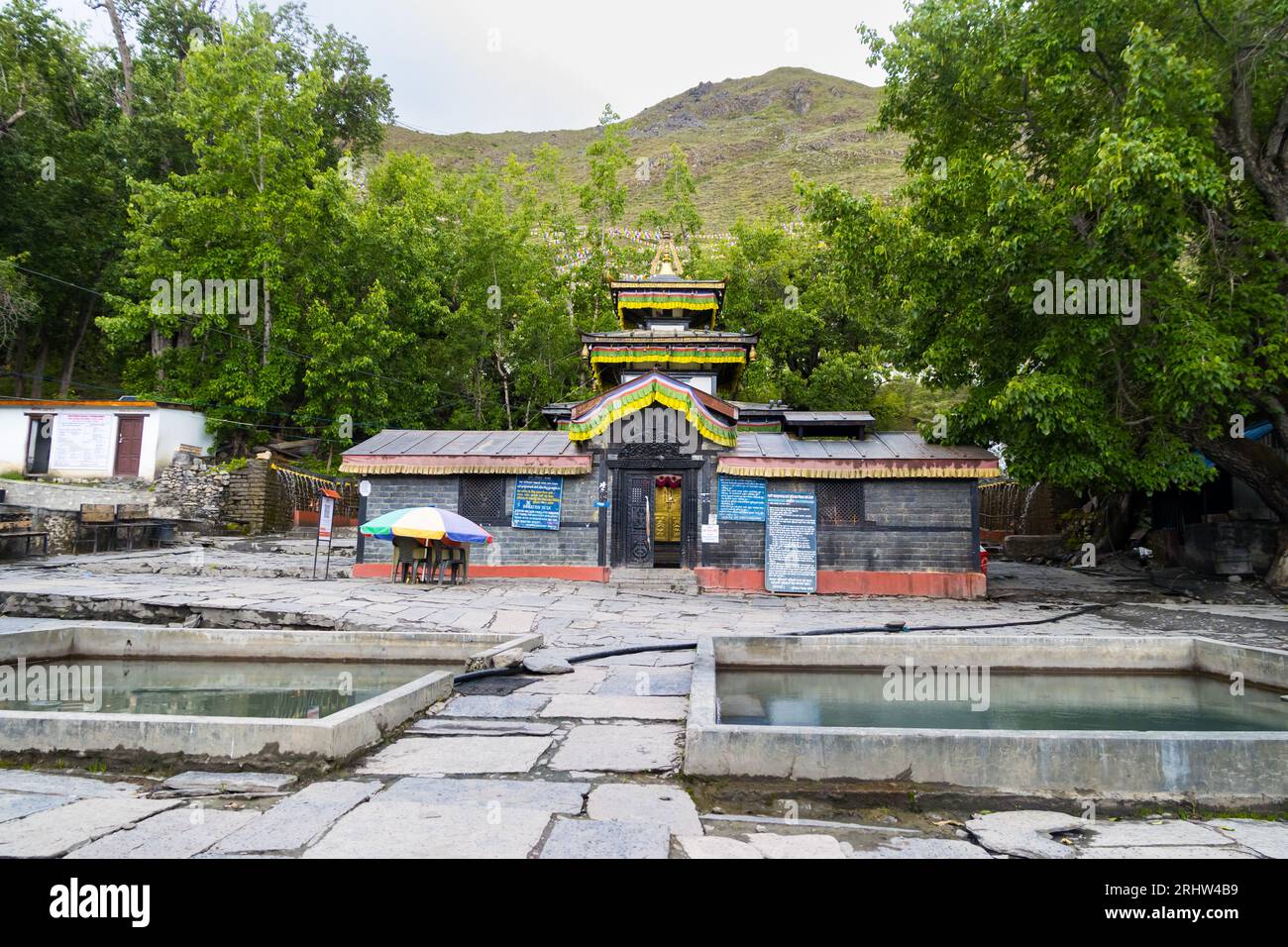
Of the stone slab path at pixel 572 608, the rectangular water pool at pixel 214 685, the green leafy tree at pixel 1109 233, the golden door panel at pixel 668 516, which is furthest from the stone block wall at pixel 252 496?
the green leafy tree at pixel 1109 233

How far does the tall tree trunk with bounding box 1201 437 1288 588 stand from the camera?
15.5 m

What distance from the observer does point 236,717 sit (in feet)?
16.7

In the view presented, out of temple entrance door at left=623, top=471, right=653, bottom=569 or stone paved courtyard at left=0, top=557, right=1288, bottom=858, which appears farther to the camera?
temple entrance door at left=623, top=471, right=653, bottom=569

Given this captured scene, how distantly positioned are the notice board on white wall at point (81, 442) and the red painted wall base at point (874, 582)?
21195mm

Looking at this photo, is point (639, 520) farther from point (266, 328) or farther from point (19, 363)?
point (19, 363)

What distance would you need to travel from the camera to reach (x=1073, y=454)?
14.9m

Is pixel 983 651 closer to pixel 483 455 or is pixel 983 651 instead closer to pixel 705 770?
pixel 705 770

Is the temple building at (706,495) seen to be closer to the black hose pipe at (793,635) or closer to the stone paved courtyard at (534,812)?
the black hose pipe at (793,635)

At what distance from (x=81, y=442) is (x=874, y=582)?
84.3ft

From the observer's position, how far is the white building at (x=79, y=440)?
2448 cm

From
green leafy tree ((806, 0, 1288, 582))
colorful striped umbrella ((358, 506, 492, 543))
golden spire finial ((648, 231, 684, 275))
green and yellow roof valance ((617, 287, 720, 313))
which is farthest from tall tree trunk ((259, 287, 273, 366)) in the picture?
green leafy tree ((806, 0, 1288, 582))

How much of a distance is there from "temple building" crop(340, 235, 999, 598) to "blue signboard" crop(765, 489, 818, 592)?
3 cm

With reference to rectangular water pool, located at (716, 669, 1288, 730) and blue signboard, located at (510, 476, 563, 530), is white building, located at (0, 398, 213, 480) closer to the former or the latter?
blue signboard, located at (510, 476, 563, 530)

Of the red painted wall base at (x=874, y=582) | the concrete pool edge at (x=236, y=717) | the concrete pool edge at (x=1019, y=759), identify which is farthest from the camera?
the red painted wall base at (x=874, y=582)
